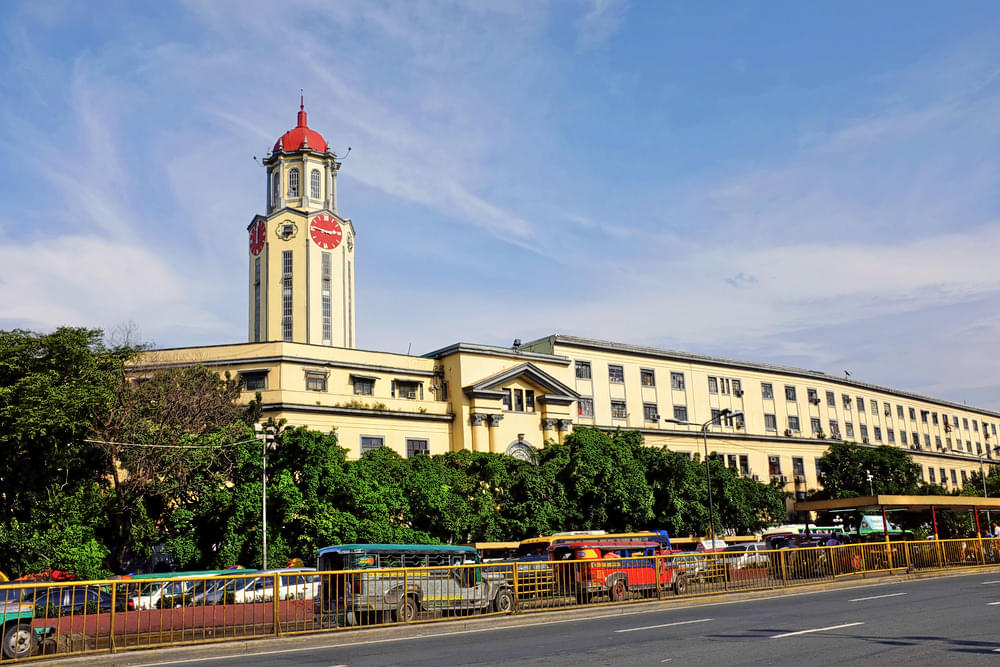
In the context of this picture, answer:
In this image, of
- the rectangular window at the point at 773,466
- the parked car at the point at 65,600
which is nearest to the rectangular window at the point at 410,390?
the rectangular window at the point at 773,466

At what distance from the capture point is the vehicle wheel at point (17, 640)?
53.2 feet

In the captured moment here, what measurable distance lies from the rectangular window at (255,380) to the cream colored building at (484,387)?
78 millimetres

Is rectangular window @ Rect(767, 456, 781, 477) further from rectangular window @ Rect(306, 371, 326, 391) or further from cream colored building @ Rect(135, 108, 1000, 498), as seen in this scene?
rectangular window @ Rect(306, 371, 326, 391)

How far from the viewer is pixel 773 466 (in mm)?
73188

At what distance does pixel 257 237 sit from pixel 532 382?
28.3 m

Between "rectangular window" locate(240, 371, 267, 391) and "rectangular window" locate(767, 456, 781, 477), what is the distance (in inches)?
1654

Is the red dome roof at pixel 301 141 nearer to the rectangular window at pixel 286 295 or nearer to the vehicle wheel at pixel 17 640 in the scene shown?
the rectangular window at pixel 286 295

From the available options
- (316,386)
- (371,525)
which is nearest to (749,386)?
(316,386)

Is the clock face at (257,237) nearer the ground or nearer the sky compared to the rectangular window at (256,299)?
nearer the sky

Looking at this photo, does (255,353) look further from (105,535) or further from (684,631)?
(684,631)

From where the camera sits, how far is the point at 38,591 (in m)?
16.7

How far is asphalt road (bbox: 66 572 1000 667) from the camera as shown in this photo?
1354 cm

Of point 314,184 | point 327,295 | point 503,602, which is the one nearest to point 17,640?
point 503,602

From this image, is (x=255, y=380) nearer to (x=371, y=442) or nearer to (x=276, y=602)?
(x=371, y=442)
